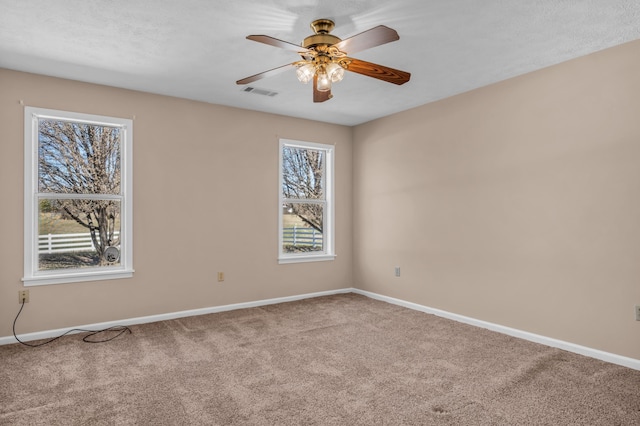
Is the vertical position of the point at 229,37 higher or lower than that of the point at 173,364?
higher

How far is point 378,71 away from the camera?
269 cm

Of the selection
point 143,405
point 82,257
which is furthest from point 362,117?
point 143,405

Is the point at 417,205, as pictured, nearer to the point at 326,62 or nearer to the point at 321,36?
the point at 326,62

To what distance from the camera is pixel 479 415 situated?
2.27 metres

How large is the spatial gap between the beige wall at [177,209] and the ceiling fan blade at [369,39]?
2580 mm

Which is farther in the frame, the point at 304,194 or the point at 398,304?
the point at 304,194

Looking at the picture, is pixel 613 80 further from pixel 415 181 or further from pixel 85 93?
pixel 85 93

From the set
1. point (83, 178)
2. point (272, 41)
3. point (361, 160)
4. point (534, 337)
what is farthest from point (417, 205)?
point (83, 178)

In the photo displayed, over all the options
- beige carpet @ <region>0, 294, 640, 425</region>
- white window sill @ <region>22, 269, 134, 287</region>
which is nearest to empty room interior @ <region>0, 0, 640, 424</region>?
white window sill @ <region>22, 269, 134, 287</region>

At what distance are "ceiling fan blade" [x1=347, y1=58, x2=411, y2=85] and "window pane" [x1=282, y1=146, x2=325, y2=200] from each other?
2.65 metres

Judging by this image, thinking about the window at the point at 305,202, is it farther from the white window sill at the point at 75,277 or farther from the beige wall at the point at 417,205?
the white window sill at the point at 75,277

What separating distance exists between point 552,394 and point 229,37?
3.29 meters

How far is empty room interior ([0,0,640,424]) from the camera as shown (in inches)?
108

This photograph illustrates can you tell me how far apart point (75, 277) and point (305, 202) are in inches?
111
